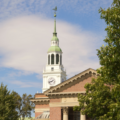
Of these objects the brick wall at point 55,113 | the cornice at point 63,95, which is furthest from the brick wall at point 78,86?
the brick wall at point 55,113

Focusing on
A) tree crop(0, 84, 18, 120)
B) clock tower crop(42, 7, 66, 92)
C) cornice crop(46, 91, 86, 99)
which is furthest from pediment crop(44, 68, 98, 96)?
clock tower crop(42, 7, 66, 92)

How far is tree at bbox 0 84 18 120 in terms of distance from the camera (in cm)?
4900

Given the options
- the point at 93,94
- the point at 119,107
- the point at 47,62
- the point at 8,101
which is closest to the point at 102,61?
the point at 119,107

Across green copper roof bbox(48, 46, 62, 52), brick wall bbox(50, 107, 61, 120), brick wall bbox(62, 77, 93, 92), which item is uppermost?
green copper roof bbox(48, 46, 62, 52)

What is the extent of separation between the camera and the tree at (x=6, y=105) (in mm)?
49000

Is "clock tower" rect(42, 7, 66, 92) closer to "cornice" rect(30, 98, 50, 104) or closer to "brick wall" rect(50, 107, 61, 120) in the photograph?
"cornice" rect(30, 98, 50, 104)

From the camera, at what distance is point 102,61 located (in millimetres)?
21812

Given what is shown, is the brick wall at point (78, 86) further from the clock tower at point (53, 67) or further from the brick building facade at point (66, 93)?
the clock tower at point (53, 67)

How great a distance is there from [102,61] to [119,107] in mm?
3929

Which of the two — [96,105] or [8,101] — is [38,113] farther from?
[96,105]

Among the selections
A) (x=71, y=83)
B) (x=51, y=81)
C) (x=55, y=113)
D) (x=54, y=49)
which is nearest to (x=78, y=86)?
(x=71, y=83)

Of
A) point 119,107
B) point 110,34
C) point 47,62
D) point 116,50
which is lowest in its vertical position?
point 119,107

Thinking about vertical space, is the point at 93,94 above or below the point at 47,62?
below

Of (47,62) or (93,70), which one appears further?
(47,62)
